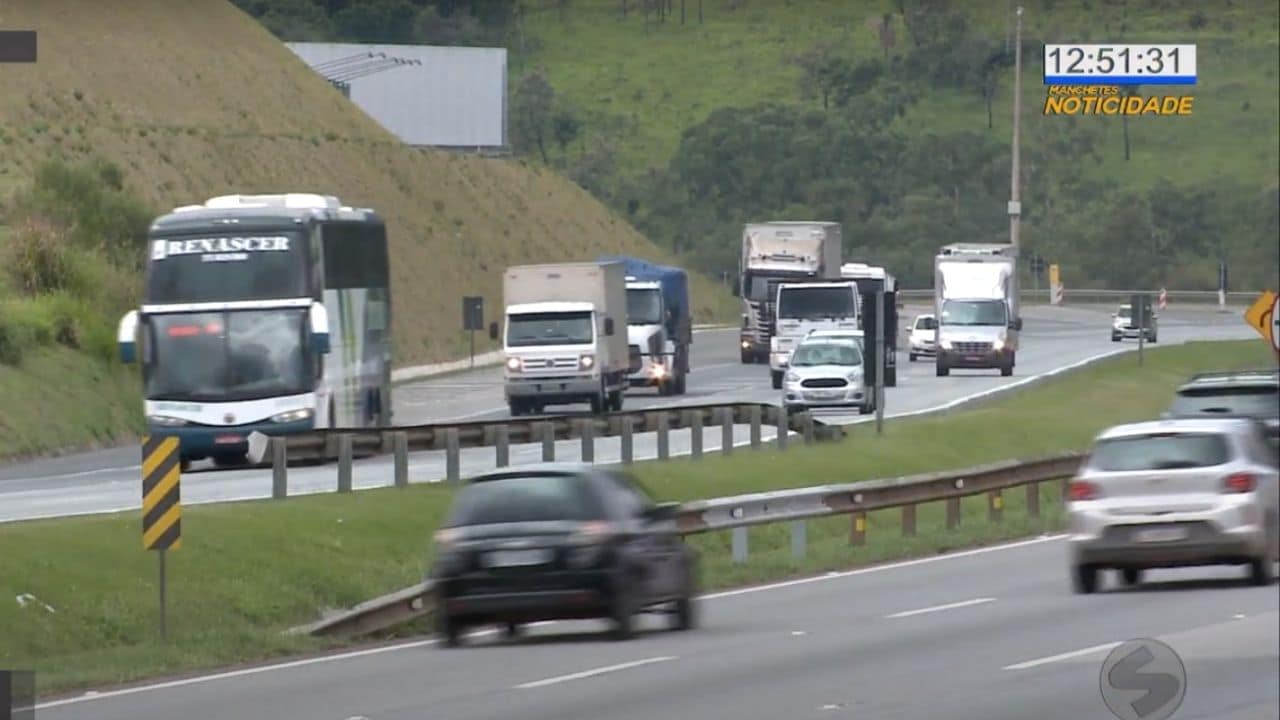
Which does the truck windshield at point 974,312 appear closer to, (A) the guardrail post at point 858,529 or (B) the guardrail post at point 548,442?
(B) the guardrail post at point 548,442

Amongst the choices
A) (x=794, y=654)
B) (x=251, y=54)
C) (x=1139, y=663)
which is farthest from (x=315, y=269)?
(x=251, y=54)

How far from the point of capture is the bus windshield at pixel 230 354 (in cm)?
3722

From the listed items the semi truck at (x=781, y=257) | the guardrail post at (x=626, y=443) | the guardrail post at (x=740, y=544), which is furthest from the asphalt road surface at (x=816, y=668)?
the semi truck at (x=781, y=257)

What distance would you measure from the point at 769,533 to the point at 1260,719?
20878 millimetres

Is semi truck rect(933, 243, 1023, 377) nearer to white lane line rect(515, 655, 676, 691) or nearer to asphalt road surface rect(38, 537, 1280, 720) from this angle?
asphalt road surface rect(38, 537, 1280, 720)

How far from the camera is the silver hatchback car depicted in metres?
21.1

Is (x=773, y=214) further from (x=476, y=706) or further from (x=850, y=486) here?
(x=476, y=706)

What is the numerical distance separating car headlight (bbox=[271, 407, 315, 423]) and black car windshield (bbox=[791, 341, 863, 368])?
20940 millimetres

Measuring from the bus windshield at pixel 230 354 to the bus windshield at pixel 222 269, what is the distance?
33 cm

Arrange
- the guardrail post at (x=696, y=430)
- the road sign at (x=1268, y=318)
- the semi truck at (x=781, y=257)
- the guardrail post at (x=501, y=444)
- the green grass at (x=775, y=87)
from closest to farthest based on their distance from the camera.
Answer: the road sign at (x=1268, y=318)
the guardrail post at (x=501, y=444)
the guardrail post at (x=696, y=430)
the semi truck at (x=781, y=257)
the green grass at (x=775, y=87)

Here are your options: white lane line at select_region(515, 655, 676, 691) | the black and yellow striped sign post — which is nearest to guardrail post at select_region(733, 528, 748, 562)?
the black and yellow striped sign post

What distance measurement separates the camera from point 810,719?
13547 millimetres

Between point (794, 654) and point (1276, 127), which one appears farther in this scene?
point (1276, 127)
